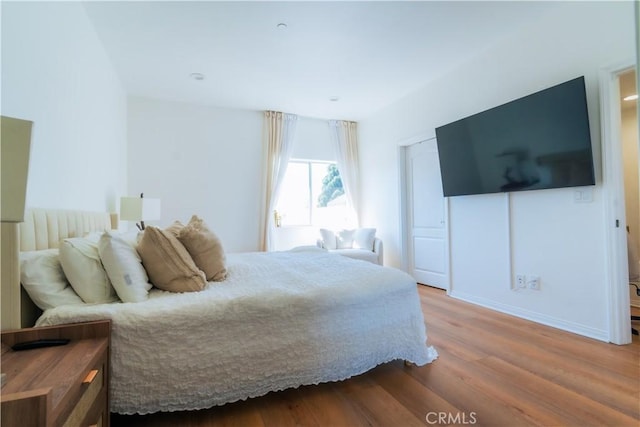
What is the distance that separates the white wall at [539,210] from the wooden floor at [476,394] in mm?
471

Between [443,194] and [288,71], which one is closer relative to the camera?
[288,71]

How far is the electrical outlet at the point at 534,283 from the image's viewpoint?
8.87ft

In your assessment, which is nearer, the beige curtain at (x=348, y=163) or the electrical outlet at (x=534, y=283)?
the electrical outlet at (x=534, y=283)

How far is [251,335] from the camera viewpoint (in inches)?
57.7

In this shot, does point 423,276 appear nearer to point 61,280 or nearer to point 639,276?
point 639,276

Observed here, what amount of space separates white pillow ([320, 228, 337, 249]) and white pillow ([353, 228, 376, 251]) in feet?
1.14

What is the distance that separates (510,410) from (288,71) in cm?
358

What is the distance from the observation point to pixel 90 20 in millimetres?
2473

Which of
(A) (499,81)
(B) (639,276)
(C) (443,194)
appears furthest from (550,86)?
(B) (639,276)

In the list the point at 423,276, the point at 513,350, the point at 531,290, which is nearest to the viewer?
the point at 513,350

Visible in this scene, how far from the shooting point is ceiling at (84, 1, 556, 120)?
2.41 m

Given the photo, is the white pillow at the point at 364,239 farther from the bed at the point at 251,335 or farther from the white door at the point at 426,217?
the bed at the point at 251,335
